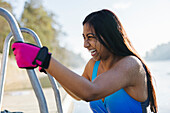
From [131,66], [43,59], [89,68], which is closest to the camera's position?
[43,59]

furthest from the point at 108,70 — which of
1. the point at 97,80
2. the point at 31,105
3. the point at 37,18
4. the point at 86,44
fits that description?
the point at 37,18

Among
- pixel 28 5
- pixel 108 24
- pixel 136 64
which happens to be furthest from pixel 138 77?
pixel 28 5

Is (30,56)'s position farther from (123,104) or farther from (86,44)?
(123,104)

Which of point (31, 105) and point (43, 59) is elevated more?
point (43, 59)

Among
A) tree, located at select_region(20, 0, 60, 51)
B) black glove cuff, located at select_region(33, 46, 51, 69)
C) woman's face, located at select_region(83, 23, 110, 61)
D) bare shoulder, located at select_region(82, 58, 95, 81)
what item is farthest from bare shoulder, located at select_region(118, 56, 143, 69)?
tree, located at select_region(20, 0, 60, 51)

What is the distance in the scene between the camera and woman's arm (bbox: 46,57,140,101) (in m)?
0.83

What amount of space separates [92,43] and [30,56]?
1.20 ft

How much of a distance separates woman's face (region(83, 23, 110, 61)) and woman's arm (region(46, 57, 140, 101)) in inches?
5.5

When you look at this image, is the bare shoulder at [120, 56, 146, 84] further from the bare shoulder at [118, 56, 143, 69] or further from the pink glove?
the pink glove

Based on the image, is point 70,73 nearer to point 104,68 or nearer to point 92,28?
point 92,28

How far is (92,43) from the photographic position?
1.10m

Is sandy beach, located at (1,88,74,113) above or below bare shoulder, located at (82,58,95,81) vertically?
below

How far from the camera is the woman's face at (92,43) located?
1094 millimetres

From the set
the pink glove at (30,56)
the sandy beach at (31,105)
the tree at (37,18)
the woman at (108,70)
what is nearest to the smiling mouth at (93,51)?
the woman at (108,70)
